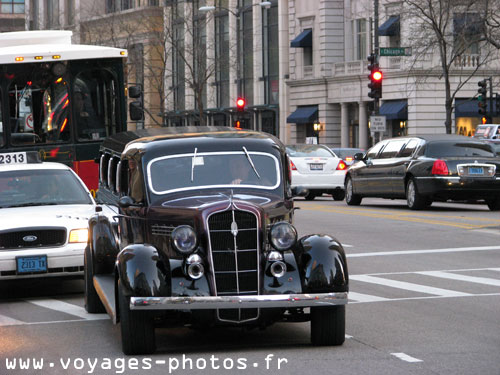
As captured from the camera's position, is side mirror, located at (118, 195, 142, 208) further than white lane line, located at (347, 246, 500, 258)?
No

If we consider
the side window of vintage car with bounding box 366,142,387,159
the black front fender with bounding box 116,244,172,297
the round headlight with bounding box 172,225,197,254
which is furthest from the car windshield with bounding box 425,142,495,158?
the black front fender with bounding box 116,244,172,297

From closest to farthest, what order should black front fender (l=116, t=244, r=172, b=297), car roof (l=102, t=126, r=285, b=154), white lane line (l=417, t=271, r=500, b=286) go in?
black front fender (l=116, t=244, r=172, b=297) → car roof (l=102, t=126, r=285, b=154) → white lane line (l=417, t=271, r=500, b=286)

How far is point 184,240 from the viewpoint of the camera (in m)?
9.62

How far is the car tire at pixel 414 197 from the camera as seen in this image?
1056 inches

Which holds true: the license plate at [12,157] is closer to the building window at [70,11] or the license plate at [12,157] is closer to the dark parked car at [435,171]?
the dark parked car at [435,171]

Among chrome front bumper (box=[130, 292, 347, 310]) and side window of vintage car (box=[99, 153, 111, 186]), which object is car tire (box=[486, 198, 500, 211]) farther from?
chrome front bumper (box=[130, 292, 347, 310])

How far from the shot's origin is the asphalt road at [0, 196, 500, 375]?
29.3 feet

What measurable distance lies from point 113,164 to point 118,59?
31.2ft

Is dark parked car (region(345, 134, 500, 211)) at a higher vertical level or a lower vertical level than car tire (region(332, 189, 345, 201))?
higher

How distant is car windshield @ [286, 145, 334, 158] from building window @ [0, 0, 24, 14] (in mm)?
91889

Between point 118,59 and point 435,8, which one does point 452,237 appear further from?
point 435,8

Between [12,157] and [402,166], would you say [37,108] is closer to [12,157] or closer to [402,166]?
[12,157]

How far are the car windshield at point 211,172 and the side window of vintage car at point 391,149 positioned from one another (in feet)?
57.1

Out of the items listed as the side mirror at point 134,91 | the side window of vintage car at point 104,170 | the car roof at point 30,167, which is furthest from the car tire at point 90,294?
the side mirror at point 134,91
